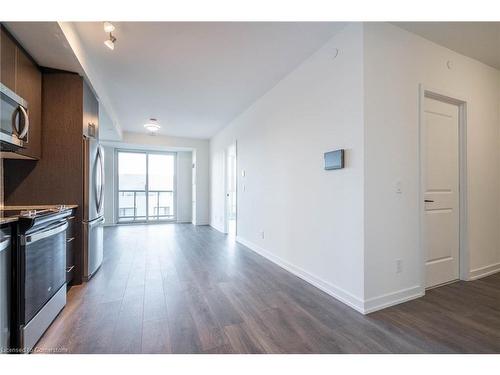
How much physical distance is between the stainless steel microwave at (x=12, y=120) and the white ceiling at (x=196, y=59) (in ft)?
2.86

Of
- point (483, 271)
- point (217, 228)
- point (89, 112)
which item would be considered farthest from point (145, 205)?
point (483, 271)

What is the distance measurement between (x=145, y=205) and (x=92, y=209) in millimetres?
4816

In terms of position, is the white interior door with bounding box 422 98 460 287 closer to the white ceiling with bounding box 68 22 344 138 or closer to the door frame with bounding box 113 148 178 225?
the white ceiling with bounding box 68 22 344 138

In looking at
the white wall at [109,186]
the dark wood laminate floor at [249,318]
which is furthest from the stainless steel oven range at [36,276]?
the white wall at [109,186]

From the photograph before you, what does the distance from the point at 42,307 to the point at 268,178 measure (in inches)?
111

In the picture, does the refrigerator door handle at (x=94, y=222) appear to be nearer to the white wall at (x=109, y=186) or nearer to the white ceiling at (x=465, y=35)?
the white ceiling at (x=465, y=35)

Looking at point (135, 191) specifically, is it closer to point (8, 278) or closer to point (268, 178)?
point (268, 178)

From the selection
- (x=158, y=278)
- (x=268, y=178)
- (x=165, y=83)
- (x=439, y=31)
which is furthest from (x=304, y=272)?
(x=165, y=83)

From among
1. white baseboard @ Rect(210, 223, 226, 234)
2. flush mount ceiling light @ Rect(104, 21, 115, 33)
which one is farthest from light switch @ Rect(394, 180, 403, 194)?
white baseboard @ Rect(210, 223, 226, 234)

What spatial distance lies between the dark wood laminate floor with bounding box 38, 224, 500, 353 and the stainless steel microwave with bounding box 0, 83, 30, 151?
4.84 ft

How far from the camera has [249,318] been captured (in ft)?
6.27

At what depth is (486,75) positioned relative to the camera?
285 centimetres

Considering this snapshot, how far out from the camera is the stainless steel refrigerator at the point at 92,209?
2641 millimetres

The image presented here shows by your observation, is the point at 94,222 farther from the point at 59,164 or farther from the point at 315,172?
the point at 315,172
